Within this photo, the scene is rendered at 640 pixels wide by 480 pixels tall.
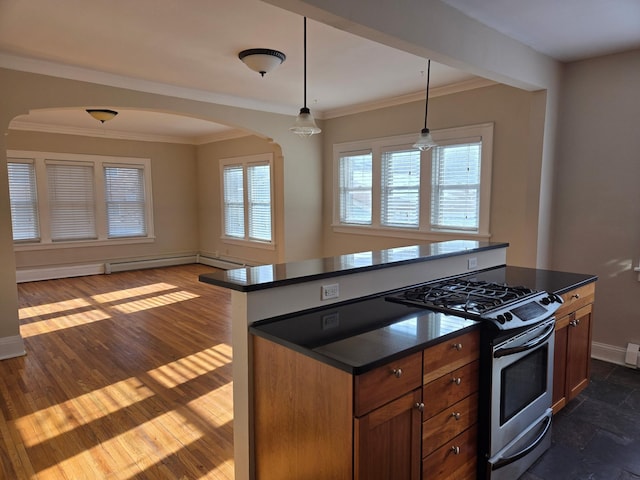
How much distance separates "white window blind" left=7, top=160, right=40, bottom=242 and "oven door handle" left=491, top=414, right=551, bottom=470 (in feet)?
26.2

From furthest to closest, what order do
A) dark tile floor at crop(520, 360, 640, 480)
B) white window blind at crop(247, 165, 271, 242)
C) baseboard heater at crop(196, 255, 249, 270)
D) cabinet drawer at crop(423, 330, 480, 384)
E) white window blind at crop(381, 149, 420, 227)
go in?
baseboard heater at crop(196, 255, 249, 270)
white window blind at crop(247, 165, 271, 242)
white window blind at crop(381, 149, 420, 227)
dark tile floor at crop(520, 360, 640, 480)
cabinet drawer at crop(423, 330, 480, 384)

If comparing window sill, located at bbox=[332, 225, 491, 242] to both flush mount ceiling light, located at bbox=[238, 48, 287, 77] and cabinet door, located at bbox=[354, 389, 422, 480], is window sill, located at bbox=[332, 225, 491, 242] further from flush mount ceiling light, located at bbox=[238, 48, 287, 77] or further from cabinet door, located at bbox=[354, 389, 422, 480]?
cabinet door, located at bbox=[354, 389, 422, 480]

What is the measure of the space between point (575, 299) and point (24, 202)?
8.21 m

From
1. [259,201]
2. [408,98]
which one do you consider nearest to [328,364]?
[408,98]

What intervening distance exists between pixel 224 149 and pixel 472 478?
7427mm

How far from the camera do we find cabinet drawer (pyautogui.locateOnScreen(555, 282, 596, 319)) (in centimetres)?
254

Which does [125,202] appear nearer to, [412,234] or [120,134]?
[120,134]

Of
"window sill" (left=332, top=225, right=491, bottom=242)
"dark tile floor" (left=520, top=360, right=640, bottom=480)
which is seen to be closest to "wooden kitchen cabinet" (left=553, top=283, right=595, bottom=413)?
"dark tile floor" (left=520, top=360, right=640, bottom=480)

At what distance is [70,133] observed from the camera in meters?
7.38

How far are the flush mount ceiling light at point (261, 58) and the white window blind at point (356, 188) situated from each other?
2.39 m

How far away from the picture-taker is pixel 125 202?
27.0 ft

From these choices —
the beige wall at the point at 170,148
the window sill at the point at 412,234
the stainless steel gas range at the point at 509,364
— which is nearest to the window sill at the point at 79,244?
the beige wall at the point at 170,148

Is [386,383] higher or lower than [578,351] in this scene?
higher

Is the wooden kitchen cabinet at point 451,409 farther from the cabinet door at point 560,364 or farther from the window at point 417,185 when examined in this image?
the window at point 417,185
